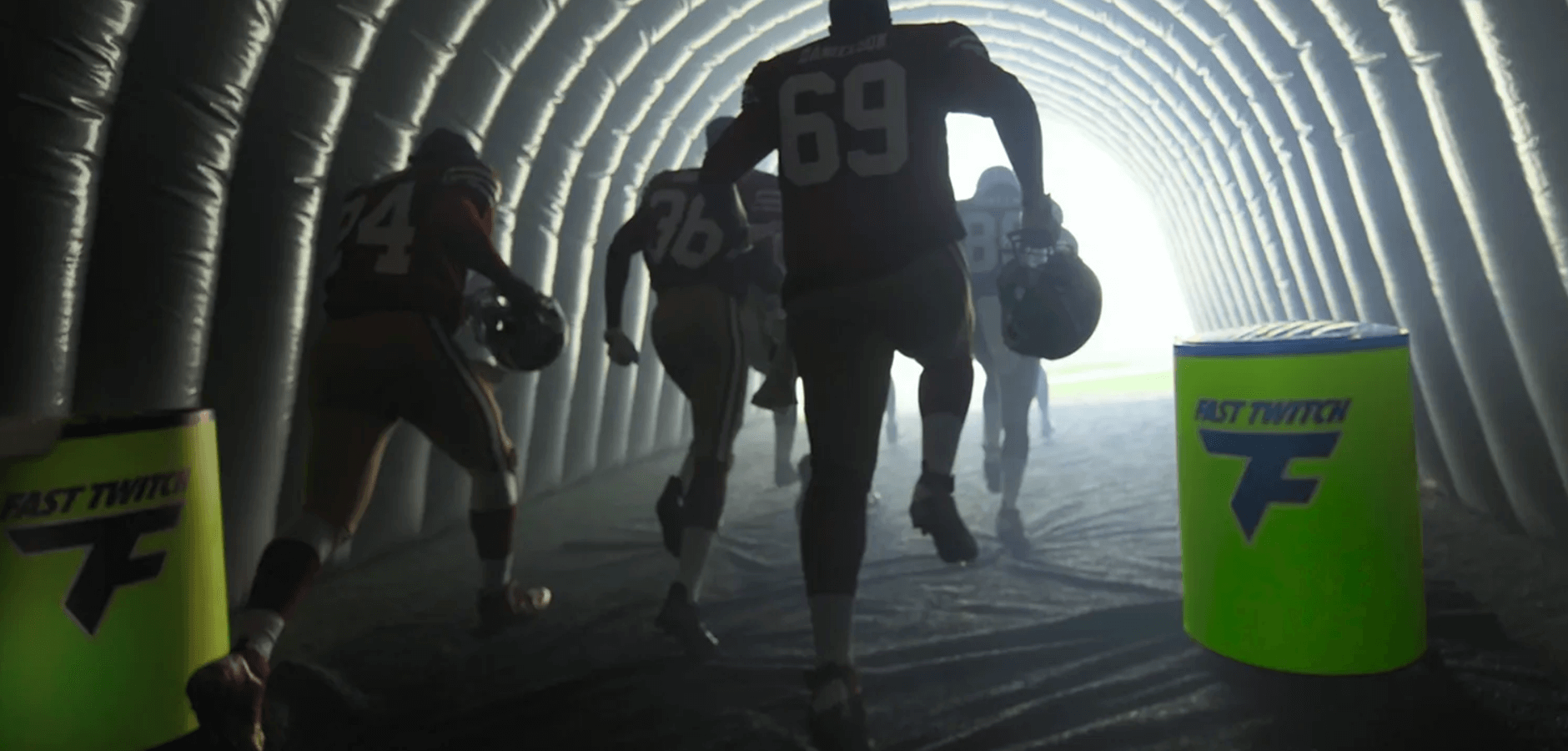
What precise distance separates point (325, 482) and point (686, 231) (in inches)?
68.4

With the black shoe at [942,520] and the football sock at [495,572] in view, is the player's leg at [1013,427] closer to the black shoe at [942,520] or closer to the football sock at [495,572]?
the black shoe at [942,520]

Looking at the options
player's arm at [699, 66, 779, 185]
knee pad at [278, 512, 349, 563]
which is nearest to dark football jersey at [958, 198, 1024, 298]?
player's arm at [699, 66, 779, 185]

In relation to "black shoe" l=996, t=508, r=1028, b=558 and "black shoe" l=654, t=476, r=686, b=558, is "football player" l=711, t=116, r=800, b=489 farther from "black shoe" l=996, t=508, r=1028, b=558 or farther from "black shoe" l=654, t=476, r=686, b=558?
"black shoe" l=996, t=508, r=1028, b=558

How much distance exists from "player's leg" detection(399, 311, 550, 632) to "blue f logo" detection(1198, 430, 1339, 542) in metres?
2.53

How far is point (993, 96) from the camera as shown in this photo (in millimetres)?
2459

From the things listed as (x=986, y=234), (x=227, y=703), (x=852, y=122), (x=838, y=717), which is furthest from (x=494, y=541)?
(x=986, y=234)

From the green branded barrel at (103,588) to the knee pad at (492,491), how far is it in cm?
105


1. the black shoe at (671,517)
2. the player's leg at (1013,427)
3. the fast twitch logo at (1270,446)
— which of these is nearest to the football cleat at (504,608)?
the black shoe at (671,517)

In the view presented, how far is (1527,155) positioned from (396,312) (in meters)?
3.99

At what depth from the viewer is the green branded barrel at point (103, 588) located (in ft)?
6.77

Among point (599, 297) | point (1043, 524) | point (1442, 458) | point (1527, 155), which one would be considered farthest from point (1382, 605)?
point (599, 297)

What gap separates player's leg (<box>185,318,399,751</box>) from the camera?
2475 millimetres

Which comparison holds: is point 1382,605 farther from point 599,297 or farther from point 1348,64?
point 599,297

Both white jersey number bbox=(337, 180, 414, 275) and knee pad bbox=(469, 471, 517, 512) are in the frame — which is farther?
knee pad bbox=(469, 471, 517, 512)
